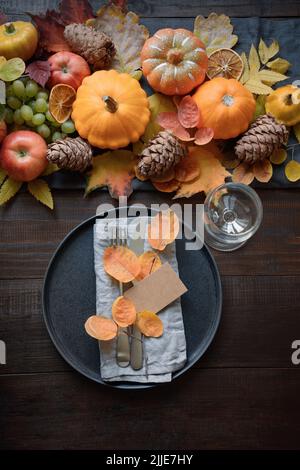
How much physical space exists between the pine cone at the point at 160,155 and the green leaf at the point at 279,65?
25 centimetres

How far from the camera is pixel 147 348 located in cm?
98

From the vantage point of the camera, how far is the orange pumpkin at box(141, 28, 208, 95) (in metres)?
1.03

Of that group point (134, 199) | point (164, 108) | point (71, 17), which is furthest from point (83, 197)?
point (71, 17)

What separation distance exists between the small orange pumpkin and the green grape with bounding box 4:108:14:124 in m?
0.11

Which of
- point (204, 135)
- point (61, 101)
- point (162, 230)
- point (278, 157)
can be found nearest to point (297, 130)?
point (278, 157)

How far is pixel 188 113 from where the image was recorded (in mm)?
1039

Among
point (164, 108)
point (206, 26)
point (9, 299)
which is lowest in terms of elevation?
point (9, 299)

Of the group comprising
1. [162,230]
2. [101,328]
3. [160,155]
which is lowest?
[101,328]

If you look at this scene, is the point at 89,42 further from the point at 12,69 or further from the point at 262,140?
the point at 262,140

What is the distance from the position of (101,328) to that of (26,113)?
39 cm

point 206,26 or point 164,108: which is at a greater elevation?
point 206,26

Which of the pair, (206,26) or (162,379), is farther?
(206,26)
